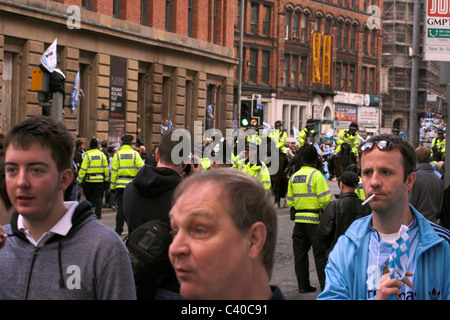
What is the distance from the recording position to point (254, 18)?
60375 millimetres

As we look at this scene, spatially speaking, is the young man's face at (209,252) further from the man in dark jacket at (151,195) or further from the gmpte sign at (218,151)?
the gmpte sign at (218,151)

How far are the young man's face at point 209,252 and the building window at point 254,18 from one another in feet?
191

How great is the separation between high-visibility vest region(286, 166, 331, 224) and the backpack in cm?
573

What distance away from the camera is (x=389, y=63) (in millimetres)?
90250

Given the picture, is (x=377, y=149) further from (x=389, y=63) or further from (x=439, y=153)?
(x=389, y=63)

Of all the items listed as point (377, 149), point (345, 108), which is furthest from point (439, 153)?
point (345, 108)

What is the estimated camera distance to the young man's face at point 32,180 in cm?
350

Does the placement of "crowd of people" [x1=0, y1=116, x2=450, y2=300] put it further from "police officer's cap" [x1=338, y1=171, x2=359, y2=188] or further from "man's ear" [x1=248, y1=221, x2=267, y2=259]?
"police officer's cap" [x1=338, y1=171, x2=359, y2=188]

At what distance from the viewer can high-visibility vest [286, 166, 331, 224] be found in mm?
10727

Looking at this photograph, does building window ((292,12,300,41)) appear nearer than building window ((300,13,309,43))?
Yes

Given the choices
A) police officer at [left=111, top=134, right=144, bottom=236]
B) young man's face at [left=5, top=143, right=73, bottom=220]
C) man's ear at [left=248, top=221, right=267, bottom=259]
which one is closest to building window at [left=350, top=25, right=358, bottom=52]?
police officer at [left=111, top=134, right=144, bottom=236]

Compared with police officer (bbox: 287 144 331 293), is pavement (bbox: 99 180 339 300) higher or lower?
lower

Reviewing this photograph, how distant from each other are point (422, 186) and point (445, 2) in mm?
4986

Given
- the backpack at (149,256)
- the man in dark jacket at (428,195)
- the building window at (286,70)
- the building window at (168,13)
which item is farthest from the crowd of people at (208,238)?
the building window at (286,70)
